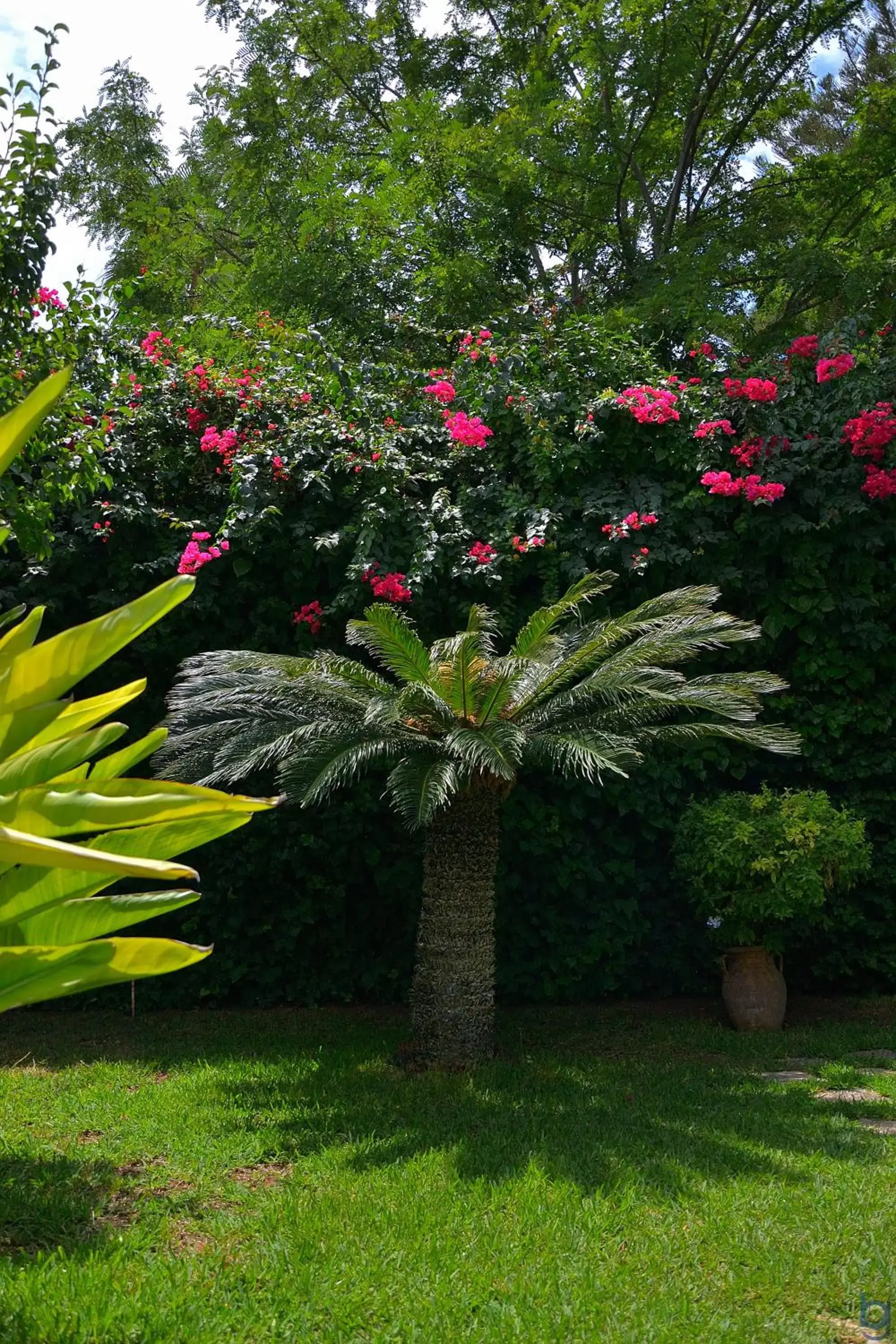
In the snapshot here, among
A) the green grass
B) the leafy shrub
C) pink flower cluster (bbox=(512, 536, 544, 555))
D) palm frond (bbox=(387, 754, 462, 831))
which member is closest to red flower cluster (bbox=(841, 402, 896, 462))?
pink flower cluster (bbox=(512, 536, 544, 555))

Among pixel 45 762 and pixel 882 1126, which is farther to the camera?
pixel 882 1126

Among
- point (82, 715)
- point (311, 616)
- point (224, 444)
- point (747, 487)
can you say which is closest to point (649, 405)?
point (747, 487)

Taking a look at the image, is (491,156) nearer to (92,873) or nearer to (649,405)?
(649,405)

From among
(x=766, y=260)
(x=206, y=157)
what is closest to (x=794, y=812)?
(x=766, y=260)

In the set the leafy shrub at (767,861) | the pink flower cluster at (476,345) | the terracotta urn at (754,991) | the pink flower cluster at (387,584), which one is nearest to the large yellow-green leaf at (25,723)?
the pink flower cluster at (387,584)

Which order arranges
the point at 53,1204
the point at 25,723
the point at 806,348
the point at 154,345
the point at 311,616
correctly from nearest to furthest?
the point at 25,723 → the point at 53,1204 → the point at 311,616 → the point at 806,348 → the point at 154,345

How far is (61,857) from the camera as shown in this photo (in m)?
1.59

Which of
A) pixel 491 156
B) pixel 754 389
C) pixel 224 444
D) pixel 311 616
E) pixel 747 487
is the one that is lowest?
pixel 311 616

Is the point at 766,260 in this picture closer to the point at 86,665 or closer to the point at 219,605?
the point at 219,605

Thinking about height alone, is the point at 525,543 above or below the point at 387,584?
above

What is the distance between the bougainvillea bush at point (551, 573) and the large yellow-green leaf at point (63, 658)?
4702 mm

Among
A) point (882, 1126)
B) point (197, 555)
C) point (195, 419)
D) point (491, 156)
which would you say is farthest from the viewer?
point (491, 156)

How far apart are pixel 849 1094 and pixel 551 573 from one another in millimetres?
3405

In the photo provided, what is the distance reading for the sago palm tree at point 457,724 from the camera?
5.16 meters
